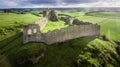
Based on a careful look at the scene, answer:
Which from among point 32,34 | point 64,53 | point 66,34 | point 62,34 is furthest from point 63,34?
point 32,34

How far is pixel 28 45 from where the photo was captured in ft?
269

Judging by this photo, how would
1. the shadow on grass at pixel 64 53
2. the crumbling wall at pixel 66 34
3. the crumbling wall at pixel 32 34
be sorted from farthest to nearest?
the crumbling wall at pixel 32 34, the crumbling wall at pixel 66 34, the shadow on grass at pixel 64 53

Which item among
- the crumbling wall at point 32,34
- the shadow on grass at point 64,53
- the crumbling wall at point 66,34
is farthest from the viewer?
the crumbling wall at point 32,34

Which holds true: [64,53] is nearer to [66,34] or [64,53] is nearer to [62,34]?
[62,34]

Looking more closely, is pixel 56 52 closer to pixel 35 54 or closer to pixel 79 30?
pixel 35 54

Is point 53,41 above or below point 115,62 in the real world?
above

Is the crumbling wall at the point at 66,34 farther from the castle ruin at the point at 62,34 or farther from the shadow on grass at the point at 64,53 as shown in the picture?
the shadow on grass at the point at 64,53

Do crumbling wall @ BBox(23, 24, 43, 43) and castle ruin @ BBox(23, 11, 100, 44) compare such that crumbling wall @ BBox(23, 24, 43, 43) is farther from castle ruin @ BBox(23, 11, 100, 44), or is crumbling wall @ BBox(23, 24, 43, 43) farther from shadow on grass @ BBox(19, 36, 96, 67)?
shadow on grass @ BBox(19, 36, 96, 67)

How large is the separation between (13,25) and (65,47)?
2925 inches

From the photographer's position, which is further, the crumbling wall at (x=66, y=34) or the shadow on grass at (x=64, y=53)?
the crumbling wall at (x=66, y=34)

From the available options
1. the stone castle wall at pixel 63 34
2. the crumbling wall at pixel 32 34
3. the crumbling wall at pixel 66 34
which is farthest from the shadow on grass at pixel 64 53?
the crumbling wall at pixel 32 34

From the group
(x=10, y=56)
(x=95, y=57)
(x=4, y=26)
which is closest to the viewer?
(x=95, y=57)

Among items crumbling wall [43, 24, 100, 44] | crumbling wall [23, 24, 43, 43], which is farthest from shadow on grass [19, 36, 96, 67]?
crumbling wall [23, 24, 43, 43]

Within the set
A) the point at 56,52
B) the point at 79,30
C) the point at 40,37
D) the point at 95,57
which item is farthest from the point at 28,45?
the point at 95,57
